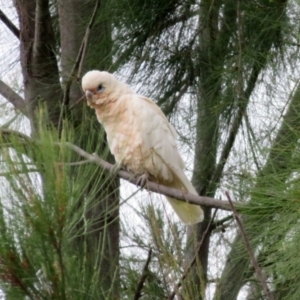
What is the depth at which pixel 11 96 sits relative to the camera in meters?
2.88

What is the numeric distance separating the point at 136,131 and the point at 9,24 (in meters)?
0.70

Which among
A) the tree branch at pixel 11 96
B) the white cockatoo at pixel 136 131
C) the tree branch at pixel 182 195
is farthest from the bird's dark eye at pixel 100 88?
the tree branch at pixel 182 195

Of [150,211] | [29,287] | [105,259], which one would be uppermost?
[105,259]

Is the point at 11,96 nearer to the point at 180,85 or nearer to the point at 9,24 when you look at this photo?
the point at 9,24

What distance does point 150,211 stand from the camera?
1.46m

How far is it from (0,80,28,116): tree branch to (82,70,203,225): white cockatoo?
39 cm

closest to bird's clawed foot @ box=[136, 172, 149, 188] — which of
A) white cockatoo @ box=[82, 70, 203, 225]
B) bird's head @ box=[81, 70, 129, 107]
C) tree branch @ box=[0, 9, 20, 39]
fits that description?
white cockatoo @ box=[82, 70, 203, 225]

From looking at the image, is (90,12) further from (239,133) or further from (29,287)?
(29,287)

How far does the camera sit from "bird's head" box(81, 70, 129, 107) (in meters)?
2.51

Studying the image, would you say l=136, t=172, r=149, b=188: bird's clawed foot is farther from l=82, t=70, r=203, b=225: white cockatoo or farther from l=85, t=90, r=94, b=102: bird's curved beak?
l=85, t=90, r=94, b=102: bird's curved beak

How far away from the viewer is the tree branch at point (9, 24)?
2895 millimetres

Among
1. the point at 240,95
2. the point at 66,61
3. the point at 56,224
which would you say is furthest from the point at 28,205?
the point at 66,61

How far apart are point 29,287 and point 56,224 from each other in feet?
0.40

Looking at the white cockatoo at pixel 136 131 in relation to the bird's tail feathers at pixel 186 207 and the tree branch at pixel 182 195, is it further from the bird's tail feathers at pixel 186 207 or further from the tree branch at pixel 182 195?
the tree branch at pixel 182 195
